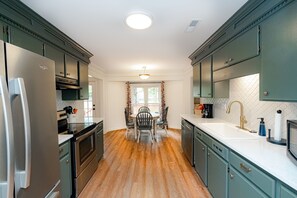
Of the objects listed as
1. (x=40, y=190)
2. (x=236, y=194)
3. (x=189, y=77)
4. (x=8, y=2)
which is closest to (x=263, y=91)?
(x=236, y=194)

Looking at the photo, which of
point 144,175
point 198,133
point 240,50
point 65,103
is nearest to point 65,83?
point 65,103

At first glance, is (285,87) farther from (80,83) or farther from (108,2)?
(80,83)

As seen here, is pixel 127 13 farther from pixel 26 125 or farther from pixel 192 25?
pixel 26 125

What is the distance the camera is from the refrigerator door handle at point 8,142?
827 mm

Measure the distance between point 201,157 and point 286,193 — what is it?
163cm

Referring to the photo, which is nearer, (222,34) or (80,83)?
(222,34)

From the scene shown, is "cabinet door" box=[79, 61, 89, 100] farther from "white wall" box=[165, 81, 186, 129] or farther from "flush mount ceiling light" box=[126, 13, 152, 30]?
"white wall" box=[165, 81, 186, 129]

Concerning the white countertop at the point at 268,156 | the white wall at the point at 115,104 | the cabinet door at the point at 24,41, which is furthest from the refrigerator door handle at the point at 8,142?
the white wall at the point at 115,104

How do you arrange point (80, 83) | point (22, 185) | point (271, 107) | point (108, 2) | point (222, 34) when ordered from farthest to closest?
point (80, 83)
point (222, 34)
point (271, 107)
point (108, 2)
point (22, 185)

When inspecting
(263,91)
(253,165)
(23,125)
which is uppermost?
(263,91)

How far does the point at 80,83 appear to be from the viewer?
10.6 ft

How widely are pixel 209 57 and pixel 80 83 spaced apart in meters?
2.45

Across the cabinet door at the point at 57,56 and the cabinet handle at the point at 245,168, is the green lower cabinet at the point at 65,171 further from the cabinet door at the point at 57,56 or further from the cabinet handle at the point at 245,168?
the cabinet handle at the point at 245,168

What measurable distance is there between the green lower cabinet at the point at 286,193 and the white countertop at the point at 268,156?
0.20 ft
